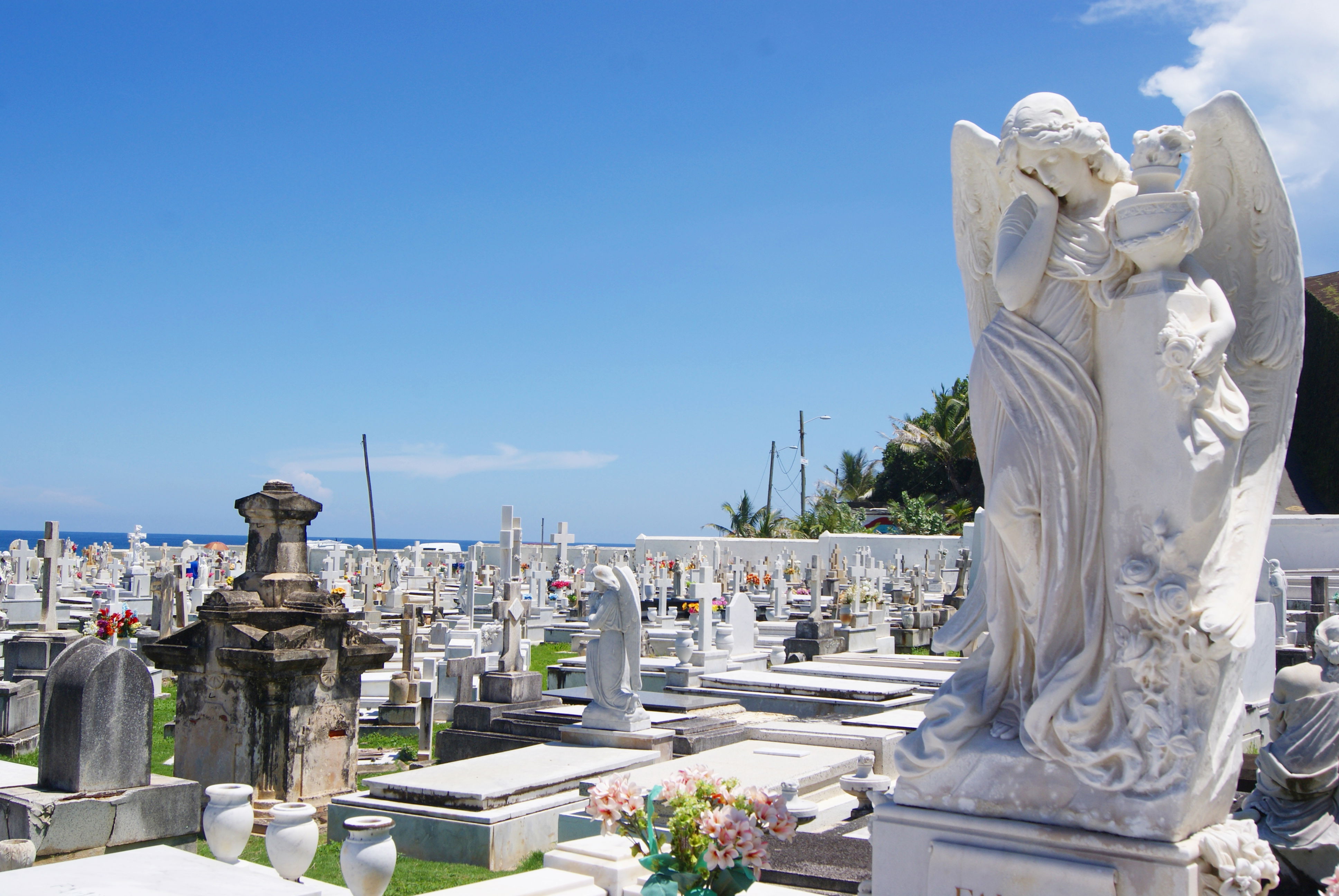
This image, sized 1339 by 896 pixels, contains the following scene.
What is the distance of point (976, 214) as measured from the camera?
401cm

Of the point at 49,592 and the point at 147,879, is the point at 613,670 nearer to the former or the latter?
the point at 147,879

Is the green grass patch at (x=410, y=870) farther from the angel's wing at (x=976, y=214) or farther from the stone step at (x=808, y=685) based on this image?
the stone step at (x=808, y=685)

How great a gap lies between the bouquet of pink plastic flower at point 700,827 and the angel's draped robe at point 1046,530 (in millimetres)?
542

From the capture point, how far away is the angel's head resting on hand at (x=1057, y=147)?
3.41 m

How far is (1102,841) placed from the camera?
10.2ft

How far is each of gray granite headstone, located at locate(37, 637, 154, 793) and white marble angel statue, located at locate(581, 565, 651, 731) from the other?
14.1 ft

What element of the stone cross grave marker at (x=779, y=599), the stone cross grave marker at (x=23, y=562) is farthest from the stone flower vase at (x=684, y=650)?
the stone cross grave marker at (x=23, y=562)

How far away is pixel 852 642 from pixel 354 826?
45.8ft

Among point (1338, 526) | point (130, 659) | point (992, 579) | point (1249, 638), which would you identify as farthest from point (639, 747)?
point (1338, 526)

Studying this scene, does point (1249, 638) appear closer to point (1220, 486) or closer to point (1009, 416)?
point (1220, 486)

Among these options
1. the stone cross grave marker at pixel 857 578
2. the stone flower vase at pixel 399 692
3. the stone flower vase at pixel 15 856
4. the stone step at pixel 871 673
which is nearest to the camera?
the stone flower vase at pixel 15 856

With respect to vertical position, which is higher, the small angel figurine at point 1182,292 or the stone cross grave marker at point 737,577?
the small angel figurine at point 1182,292

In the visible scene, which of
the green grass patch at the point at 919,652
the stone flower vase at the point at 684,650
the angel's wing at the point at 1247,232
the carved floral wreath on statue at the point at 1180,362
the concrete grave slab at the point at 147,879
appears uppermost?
the angel's wing at the point at 1247,232

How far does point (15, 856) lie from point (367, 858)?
53.2 inches
